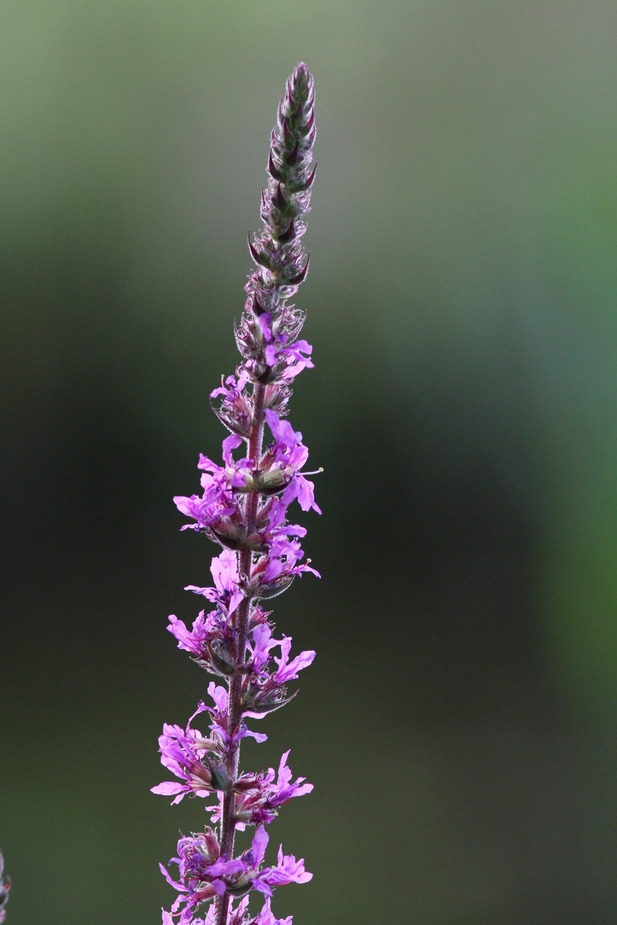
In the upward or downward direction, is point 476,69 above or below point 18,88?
above

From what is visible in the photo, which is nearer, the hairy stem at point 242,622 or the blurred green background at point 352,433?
the hairy stem at point 242,622

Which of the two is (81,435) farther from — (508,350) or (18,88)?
(508,350)

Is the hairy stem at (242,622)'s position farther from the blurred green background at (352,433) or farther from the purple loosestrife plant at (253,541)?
the blurred green background at (352,433)

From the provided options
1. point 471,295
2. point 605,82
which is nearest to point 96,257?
point 471,295

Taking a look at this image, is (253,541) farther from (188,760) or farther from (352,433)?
(352,433)

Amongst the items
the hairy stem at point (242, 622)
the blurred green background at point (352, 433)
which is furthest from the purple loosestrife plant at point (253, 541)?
the blurred green background at point (352, 433)

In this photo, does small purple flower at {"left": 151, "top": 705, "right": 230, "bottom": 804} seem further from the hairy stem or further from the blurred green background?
the blurred green background

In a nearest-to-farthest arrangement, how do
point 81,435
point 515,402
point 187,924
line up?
point 187,924 < point 81,435 < point 515,402

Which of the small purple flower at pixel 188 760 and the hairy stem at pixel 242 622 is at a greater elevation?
the hairy stem at pixel 242 622
